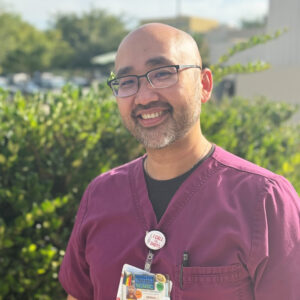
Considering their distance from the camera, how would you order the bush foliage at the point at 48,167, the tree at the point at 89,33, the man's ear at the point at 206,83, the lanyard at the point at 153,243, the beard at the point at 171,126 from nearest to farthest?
1. the lanyard at the point at 153,243
2. the beard at the point at 171,126
3. the man's ear at the point at 206,83
4. the bush foliage at the point at 48,167
5. the tree at the point at 89,33

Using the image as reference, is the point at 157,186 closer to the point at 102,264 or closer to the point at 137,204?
the point at 137,204

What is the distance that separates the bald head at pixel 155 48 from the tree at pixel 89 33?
129 feet

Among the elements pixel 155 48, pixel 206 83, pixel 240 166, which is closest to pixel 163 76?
pixel 155 48

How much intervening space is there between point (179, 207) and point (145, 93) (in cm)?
47

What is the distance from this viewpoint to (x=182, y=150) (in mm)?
1708

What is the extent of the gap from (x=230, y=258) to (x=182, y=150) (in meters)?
0.48

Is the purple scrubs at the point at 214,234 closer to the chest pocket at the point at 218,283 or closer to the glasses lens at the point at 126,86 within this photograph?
the chest pocket at the point at 218,283

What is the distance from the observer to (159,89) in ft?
5.39

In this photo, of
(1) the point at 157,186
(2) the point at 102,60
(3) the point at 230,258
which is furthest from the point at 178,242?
(2) the point at 102,60

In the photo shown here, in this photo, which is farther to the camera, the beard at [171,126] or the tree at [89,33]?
the tree at [89,33]

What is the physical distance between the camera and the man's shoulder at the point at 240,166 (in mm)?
1535

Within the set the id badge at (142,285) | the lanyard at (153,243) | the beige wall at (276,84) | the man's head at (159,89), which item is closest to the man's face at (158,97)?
the man's head at (159,89)

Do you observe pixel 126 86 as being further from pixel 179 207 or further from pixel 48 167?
pixel 48 167

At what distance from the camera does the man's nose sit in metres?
1.65
